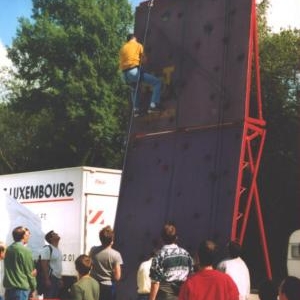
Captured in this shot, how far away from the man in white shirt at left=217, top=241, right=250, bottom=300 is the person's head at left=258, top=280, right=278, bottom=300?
2741 millimetres

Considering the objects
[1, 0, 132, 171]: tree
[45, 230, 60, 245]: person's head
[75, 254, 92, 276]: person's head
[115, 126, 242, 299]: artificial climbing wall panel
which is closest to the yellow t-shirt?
[115, 126, 242, 299]: artificial climbing wall panel

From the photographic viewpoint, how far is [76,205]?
13508 millimetres

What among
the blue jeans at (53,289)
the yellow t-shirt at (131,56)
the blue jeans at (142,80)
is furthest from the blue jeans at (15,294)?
the yellow t-shirt at (131,56)

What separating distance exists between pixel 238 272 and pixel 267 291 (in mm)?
2849

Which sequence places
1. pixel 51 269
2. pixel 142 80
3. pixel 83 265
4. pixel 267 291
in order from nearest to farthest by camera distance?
pixel 267 291
pixel 83 265
pixel 142 80
pixel 51 269

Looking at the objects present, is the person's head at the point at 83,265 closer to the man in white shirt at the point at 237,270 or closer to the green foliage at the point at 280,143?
the man in white shirt at the point at 237,270

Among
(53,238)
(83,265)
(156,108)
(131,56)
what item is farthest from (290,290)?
(53,238)

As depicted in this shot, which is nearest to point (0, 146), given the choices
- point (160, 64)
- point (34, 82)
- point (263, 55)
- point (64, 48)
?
point (34, 82)

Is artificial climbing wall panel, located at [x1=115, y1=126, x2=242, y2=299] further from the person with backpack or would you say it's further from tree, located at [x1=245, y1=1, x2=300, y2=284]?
tree, located at [x1=245, y1=1, x2=300, y2=284]

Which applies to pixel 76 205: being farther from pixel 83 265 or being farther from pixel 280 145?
pixel 280 145

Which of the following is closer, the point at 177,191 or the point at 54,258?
the point at 177,191

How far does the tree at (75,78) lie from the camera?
35.9 meters

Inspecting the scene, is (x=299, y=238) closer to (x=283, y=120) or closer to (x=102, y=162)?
(x=283, y=120)

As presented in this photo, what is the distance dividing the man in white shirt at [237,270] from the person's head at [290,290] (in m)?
3.22
